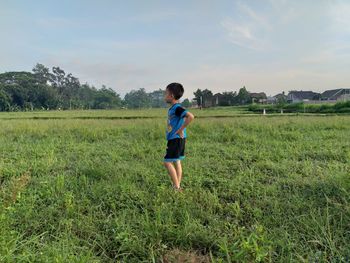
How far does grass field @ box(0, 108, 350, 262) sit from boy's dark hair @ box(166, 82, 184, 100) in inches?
50.1

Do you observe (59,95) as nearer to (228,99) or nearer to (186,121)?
(228,99)

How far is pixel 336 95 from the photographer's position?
65.4 m

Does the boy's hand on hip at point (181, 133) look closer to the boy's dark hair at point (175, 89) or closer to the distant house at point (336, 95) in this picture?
the boy's dark hair at point (175, 89)

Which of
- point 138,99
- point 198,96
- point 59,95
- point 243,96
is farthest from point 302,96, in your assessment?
point 59,95

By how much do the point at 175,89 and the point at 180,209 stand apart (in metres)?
1.60

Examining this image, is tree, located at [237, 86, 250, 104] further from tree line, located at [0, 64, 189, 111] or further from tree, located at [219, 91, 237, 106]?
tree line, located at [0, 64, 189, 111]

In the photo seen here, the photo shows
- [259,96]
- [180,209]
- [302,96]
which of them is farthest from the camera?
[259,96]

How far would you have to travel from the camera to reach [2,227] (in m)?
2.45

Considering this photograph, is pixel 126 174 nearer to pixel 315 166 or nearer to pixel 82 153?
pixel 82 153

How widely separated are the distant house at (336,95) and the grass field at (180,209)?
233 ft

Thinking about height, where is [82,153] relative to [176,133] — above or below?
below

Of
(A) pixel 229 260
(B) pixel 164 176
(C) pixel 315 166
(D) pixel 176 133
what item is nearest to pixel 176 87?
(D) pixel 176 133

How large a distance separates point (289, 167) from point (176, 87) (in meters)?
2.54

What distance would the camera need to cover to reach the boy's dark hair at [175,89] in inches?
137
